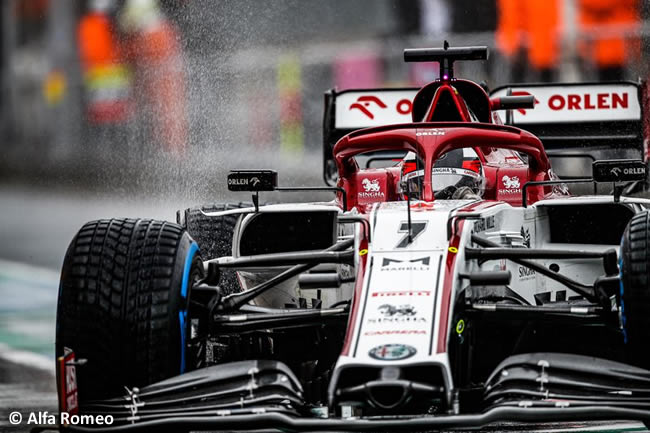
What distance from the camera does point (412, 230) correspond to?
5.63m

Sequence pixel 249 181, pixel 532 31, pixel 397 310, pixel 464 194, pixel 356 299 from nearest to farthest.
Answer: pixel 397 310
pixel 356 299
pixel 249 181
pixel 464 194
pixel 532 31

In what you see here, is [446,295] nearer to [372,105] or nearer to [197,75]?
[372,105]

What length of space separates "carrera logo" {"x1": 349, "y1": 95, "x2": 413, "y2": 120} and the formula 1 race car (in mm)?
2641

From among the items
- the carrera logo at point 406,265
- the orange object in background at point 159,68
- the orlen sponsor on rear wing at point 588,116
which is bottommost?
the carrera logo at point 406,265

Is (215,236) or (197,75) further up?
(197,75)

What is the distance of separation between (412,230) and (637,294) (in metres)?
1.06

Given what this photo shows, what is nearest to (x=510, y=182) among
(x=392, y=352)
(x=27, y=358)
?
(x=392, y=352)

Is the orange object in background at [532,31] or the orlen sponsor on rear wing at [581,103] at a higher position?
the orange object in background at [532,31]

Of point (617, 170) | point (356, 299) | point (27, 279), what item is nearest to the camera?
point (356, 299)

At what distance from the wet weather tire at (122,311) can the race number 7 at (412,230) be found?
988mm

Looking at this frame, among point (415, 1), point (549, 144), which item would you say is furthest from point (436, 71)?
point (549, 144)

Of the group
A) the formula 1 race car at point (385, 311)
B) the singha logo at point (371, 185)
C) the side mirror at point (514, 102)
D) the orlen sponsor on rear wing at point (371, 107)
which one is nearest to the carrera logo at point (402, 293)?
the formula 1 race car at point (385, 311)

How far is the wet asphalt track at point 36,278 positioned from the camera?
7520 millimetres

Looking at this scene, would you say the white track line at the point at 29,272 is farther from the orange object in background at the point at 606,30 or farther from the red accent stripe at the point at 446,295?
the orange object in background at the point at 606,30
